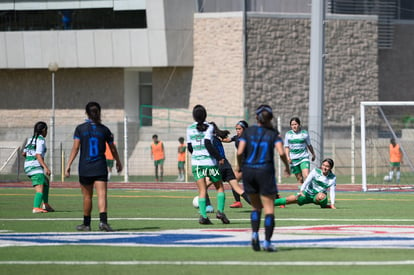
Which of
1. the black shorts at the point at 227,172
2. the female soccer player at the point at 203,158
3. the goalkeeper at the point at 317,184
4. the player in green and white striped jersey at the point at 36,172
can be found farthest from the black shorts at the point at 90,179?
the goalkeeper at the point at 317,184

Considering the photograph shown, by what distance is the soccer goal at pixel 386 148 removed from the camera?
104 feet

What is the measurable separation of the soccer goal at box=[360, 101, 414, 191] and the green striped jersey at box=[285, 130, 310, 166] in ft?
22.3

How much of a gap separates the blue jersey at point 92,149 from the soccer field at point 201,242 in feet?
3.15

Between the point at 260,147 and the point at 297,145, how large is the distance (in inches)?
390

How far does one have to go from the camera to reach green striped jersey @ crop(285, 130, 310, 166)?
21.7m

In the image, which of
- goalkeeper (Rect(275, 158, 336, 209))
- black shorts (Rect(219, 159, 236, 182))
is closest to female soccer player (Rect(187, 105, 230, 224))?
black shorts (Rect(219, 159, 236, 182))

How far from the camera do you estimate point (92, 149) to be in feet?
47.5

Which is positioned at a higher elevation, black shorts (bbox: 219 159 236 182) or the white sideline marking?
black shorts (bbox: 219 159 236 182)

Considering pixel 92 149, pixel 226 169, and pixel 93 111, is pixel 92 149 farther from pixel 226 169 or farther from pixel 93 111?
pixel 226 169

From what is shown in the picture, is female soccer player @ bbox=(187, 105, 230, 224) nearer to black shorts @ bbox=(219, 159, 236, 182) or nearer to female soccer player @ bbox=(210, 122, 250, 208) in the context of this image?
female soccer player @ bbox=(210, 122, 250, 208)

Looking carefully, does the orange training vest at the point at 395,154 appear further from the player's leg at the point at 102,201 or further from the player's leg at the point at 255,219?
the player's leg at the point at 255,219

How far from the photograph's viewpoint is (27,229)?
1496 centimetres

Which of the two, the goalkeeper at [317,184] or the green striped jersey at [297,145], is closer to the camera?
the goalkeeper at [317,184]

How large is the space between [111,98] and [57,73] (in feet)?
10.5
